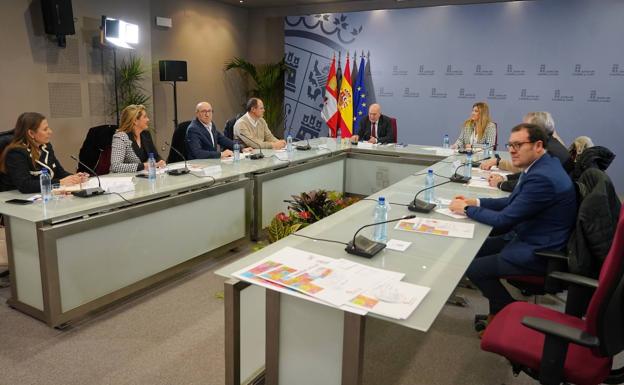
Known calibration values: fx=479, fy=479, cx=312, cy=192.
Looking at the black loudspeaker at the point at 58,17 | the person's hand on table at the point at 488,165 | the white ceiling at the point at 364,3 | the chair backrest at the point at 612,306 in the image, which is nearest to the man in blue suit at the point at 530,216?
the chair backrest at the point at 612,306

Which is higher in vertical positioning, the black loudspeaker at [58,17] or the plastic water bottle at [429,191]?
the black loudspeaker at [58,17]

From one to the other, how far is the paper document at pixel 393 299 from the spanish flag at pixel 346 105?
20.6ft

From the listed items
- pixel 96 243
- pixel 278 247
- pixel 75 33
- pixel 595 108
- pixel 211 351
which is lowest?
pixel 211 351

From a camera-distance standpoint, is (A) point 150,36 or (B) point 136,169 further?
(A) point 150,36

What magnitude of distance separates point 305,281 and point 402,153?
151 inches

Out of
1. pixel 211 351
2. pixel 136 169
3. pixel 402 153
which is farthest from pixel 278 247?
pixel 402 153

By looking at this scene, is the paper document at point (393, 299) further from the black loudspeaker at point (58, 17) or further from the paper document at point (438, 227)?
the black loudspeaker at point (58, 17)

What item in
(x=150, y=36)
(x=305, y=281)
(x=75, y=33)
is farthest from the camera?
(x=150, y=36)

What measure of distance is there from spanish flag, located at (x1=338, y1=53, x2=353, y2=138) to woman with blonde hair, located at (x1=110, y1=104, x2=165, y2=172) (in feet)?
14.2

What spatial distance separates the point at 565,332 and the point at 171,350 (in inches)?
76.2

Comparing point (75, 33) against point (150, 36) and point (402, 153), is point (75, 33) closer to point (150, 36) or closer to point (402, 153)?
point (150, 36)

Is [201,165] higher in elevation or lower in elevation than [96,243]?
higher

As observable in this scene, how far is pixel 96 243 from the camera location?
2.83 metres

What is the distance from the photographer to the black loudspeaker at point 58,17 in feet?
17.9
